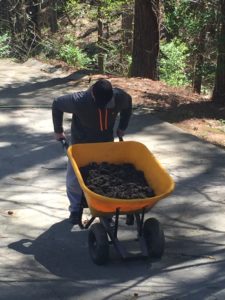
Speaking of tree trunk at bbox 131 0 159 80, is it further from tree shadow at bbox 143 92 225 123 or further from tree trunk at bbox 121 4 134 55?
tree trunk at bbox 121 4 134 55

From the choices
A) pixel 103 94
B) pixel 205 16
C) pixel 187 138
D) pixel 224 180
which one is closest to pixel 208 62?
pixel 205 16

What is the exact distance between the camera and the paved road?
5121 mm

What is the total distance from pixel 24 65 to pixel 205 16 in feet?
21.9

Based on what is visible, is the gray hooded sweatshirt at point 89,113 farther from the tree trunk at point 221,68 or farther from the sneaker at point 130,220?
the tree trunk at point 221,68

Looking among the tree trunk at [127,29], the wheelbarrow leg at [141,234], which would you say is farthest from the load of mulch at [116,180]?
the tree trunk at [127,29]

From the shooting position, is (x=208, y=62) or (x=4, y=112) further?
(x=208, y=62)

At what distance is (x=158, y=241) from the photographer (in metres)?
5.62

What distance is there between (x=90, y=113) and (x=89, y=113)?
0.04ft

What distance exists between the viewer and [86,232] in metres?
6.41

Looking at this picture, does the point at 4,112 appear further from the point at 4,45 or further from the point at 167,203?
the point at 4,45

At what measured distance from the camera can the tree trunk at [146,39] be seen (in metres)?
15.2

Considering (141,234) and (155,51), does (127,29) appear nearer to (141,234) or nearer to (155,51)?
(155,51)

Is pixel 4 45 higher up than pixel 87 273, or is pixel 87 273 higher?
pixel 87 273

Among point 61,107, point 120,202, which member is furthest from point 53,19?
point 120,202
